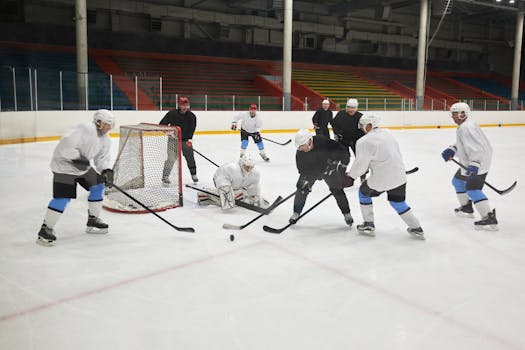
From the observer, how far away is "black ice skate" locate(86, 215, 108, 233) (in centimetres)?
382

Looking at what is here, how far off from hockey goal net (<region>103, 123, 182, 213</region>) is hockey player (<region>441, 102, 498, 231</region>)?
8.68 feet

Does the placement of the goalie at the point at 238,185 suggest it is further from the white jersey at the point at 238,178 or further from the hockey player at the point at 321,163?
the hockey player at the point at 321,163

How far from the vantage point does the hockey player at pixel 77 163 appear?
10.8 feet

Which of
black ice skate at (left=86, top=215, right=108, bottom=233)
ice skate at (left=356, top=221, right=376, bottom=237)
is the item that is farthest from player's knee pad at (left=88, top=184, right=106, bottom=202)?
ice skate at (left=356, top=221, right=376, bottom=237)

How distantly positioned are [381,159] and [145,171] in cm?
324

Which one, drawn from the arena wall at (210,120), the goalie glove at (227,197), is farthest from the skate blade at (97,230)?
the arena wall at (210,120)

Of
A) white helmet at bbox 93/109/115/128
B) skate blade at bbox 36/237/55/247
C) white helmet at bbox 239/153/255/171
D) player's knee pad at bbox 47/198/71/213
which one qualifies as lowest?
skate blade at bbox 36/237/55/247

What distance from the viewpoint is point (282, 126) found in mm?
14234

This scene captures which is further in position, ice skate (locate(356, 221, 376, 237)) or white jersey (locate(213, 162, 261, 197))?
white jersey (locate(213, 162, 261, 197))

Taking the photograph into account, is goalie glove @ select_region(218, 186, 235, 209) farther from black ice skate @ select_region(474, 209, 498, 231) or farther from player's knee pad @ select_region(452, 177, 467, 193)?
black ice skate @ select_region(474, 209, 498, 231)

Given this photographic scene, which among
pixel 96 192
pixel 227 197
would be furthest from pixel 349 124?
pixel 96 192

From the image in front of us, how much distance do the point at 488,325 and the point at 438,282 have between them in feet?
1.84

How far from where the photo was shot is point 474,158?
13.0 feet

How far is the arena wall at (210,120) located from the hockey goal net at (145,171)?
5021 mm
